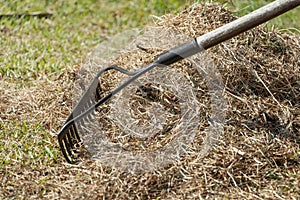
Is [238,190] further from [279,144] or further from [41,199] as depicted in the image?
[41,199]

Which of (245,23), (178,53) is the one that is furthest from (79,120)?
(245,23)

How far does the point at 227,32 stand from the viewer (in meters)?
3.47

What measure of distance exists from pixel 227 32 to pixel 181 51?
11.1 inches

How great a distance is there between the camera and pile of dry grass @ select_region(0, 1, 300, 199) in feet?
10.4

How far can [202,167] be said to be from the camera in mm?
3250

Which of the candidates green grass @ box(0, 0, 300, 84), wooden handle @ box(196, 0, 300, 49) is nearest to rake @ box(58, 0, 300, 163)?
wooden handle @ box(196, 0, 300, 49)

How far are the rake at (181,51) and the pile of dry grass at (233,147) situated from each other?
0.38ft

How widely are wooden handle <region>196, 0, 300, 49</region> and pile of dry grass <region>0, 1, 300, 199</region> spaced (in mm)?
238

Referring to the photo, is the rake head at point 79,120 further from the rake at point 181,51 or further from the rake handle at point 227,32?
the rake handle at point 227,32

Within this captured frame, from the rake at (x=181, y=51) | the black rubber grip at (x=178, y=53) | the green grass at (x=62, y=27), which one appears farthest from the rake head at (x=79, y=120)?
the green grass at (x=62, y=27)

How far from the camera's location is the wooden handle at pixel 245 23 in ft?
11.3

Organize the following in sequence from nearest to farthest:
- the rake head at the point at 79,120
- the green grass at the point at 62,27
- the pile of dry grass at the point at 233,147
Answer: the pile of dry grass at the point at 233,147, the rake head at the point at 79,120, the green grass at the point at 62,27

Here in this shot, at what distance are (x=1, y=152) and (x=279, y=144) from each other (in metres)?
1.62

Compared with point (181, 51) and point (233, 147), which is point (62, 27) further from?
point (233, 147)
